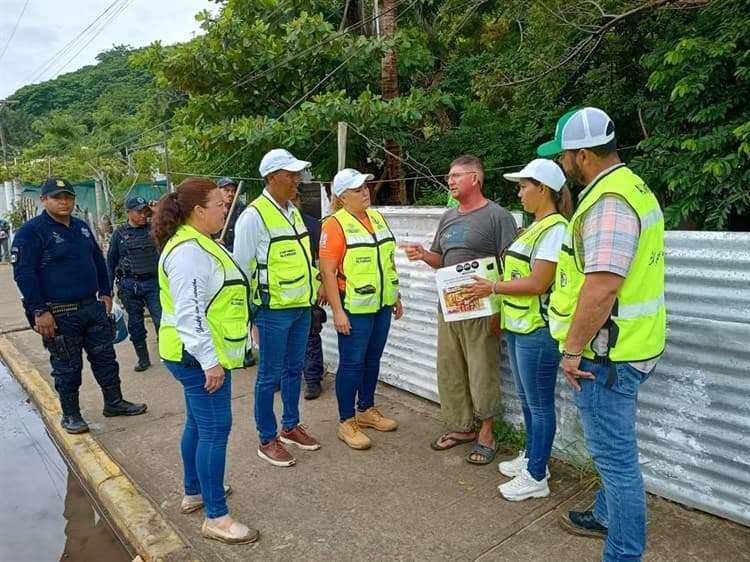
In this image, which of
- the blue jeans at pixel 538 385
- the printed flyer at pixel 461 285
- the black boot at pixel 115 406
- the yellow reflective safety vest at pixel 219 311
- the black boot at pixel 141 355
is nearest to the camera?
the yellow reflective safety vest at pixel 219 311

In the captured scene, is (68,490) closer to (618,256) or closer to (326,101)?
(618,256)

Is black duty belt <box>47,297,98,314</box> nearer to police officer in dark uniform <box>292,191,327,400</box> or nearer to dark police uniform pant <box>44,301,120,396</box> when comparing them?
dark police uniform pant <box>44,301,120,396</box>

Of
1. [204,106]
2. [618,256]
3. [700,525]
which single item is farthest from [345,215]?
[204,106]

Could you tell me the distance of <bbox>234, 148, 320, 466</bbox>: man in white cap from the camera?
3426mm

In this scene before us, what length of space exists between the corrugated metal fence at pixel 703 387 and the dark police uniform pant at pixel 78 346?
12.5 feet

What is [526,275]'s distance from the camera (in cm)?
304

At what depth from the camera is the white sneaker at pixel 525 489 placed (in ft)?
10.3

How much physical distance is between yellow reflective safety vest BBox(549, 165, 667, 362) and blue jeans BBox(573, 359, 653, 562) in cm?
9

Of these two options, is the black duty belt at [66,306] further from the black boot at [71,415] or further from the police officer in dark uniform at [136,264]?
the police officer in dark uniform at [136,264]

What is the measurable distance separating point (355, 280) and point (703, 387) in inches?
79.3

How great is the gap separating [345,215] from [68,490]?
269cm

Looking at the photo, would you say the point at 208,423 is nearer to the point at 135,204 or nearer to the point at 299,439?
the point at 299,439

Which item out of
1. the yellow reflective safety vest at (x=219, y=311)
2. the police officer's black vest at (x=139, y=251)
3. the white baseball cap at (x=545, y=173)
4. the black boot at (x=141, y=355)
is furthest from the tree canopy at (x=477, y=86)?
the yellow reflective safety vest at (x=219, y=311)

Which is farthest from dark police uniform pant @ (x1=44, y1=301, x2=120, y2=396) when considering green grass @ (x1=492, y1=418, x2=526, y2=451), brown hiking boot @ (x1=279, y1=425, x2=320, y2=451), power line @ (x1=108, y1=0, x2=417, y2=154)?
power line @ (x1=108, y1=0, x2=417, y2=154)
